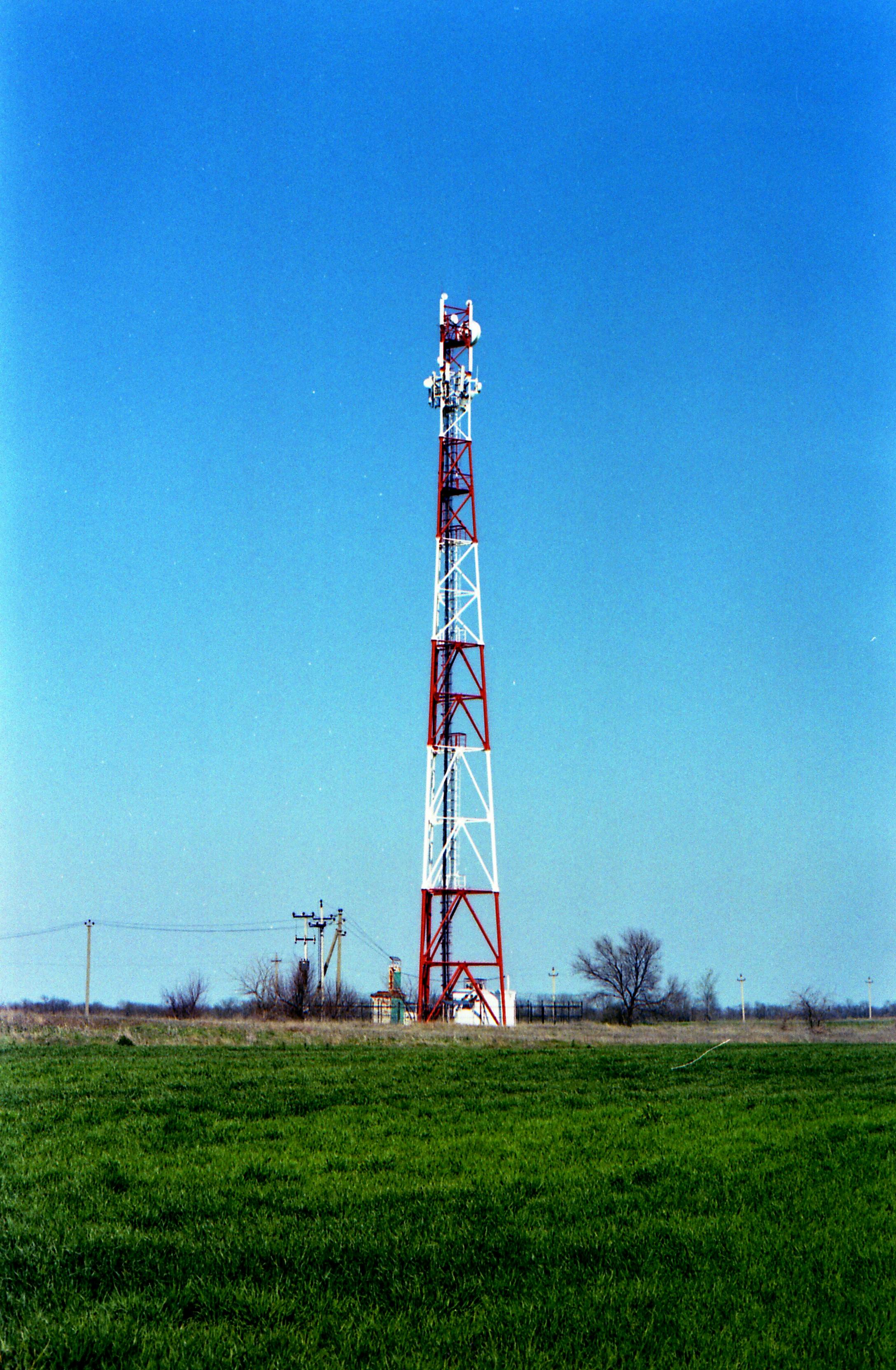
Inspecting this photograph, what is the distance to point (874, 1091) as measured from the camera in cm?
1720

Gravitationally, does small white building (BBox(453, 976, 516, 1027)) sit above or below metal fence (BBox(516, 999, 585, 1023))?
above

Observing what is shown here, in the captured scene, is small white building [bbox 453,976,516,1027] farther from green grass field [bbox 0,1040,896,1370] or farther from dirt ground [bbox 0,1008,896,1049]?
green grass field [bbox 0,1040,896,1370]

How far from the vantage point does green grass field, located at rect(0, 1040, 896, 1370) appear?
566 cm

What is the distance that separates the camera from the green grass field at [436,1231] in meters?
5.66

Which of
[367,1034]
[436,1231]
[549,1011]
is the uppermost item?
[436,1231]

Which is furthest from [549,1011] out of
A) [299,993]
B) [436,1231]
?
[436,1231]

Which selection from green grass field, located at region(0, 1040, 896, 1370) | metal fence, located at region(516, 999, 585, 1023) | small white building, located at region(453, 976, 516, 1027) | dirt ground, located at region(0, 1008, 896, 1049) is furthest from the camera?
metal fence, located at region(516, 999, 585, 1023)

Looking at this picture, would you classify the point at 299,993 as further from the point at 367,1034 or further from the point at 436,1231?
the point at 436,1231

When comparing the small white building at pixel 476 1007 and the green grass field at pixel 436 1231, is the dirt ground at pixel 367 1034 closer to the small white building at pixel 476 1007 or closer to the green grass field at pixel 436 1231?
the small white building at pixel 476 1007

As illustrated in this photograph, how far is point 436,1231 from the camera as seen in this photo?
757 cm

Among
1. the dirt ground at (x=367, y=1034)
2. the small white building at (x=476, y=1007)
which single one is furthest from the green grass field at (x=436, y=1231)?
the small white building at (x=476, y=1007)

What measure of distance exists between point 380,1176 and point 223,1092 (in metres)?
5.75

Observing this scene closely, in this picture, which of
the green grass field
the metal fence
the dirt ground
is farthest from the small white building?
the green grass field

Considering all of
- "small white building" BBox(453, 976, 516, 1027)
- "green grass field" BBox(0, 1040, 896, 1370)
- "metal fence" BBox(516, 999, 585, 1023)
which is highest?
"green grass field" BBox(0, 1040, 896, 1370)
